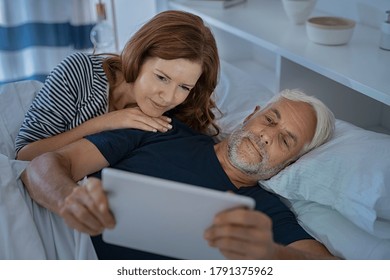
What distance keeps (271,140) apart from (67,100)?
570 mm

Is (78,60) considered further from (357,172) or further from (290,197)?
(357,172)

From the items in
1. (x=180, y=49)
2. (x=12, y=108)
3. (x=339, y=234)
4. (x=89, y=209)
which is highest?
(x=180, y=49)

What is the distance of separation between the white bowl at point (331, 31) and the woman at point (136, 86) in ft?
1.49

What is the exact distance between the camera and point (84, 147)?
1410mm

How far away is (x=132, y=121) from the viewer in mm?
1498

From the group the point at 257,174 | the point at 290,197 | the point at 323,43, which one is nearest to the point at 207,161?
the point at 257,174

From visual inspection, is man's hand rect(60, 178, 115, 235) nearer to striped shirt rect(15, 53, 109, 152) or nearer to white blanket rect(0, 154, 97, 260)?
white blanket rect(0, 154, 97, 260)

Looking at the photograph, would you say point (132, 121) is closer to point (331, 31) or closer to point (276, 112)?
point (276, 112)

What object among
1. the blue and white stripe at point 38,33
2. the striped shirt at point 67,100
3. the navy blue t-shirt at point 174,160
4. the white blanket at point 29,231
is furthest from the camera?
the blue and white stripe at point 38,33

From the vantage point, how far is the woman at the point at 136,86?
4.86 feet

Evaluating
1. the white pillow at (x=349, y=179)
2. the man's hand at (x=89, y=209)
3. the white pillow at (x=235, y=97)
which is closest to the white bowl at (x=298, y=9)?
the white pillow at (x=235, y=97)

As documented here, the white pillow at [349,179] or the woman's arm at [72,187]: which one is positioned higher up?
the woman's arm at [72,187]

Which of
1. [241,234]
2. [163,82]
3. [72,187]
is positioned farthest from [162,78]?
[241,234]

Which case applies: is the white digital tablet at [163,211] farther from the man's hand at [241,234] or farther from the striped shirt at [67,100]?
the striped shirt at [67,100]
